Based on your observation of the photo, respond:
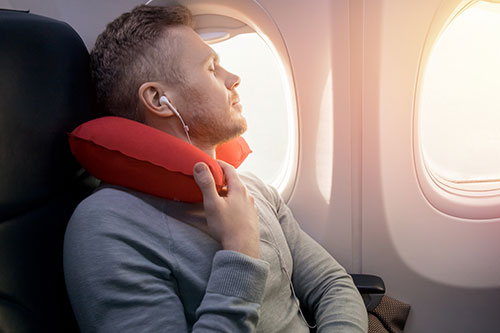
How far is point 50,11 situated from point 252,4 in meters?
0.82

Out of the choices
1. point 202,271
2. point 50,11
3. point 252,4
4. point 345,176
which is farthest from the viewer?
point 345,176

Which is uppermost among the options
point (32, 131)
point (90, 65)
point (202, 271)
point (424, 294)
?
point (90, 65)

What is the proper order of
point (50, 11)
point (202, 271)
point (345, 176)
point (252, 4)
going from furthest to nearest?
point (345, 176) < point (252, 4) < point (50, 11) < point (202, 271)

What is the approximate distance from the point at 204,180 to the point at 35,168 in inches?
16.5

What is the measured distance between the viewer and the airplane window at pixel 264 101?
1.83 metres

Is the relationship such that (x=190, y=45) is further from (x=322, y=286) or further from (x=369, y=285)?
(x=369, y=285)

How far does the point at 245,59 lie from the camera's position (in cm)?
191

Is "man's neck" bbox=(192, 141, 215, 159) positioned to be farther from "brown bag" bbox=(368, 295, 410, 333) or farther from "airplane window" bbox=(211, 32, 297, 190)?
"brown bag" bbox=(368, 295, 410, 333)

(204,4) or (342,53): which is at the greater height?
(204,4)

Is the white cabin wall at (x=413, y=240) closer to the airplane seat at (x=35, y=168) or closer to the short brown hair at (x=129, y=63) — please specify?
the short brown hair at (x=129, y=63)

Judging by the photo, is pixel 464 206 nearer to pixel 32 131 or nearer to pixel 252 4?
pixel 252 4

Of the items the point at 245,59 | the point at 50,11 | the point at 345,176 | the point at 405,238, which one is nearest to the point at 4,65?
the point at 50,11

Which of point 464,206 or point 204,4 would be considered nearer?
point 204,4

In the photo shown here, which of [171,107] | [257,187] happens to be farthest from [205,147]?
[257,187]
